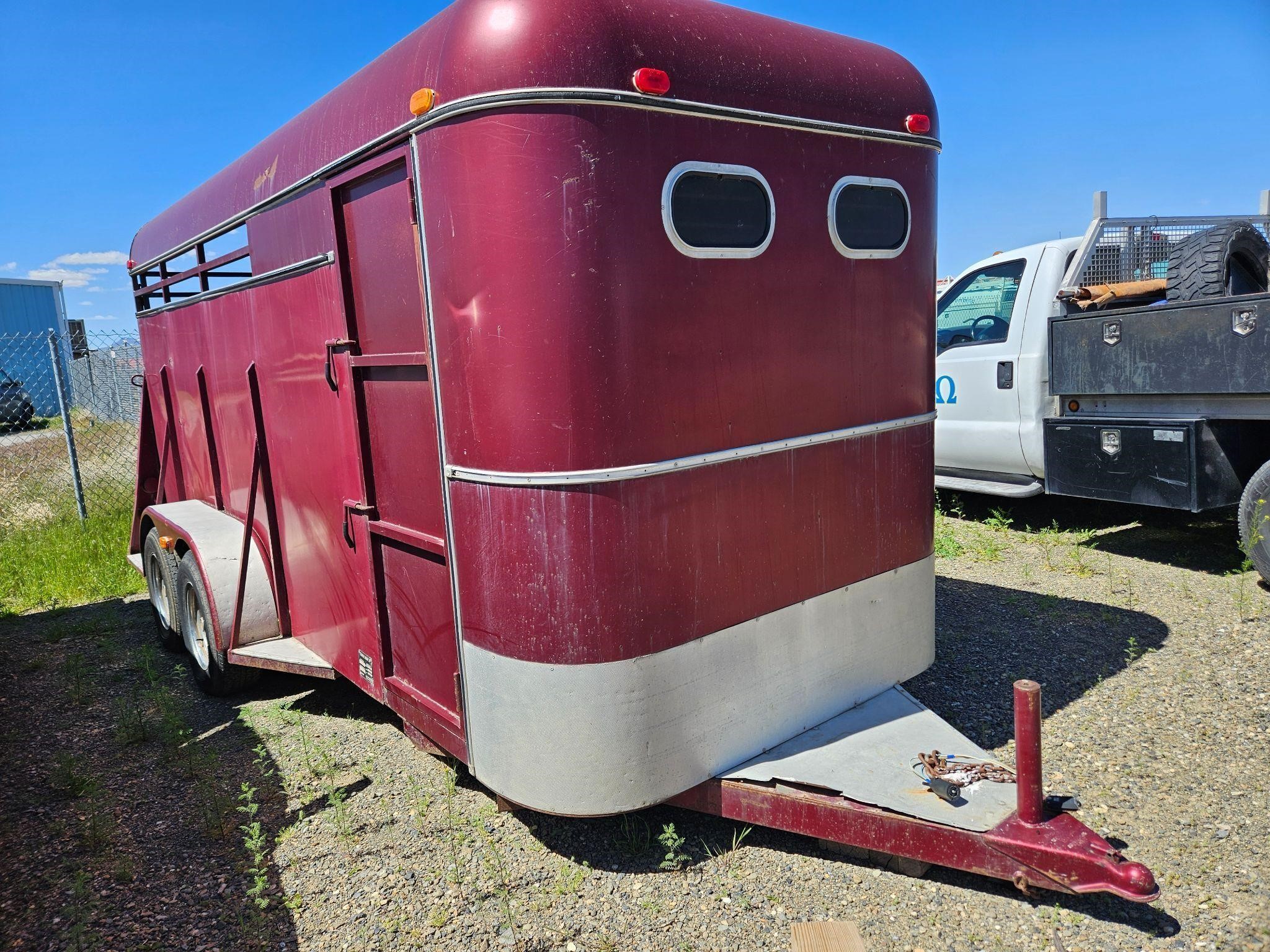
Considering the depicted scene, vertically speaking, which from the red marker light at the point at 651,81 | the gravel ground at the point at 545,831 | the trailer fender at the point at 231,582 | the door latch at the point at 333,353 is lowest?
the gravel ground at the point at 545,831

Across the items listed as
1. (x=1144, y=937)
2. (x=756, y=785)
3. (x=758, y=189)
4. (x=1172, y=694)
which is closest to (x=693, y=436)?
(x=758, y=189)

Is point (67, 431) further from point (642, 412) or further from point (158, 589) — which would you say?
point (642, 412)

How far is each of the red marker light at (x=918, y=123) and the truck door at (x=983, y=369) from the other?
3.37 metres

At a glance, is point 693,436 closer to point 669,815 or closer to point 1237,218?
point 669,815

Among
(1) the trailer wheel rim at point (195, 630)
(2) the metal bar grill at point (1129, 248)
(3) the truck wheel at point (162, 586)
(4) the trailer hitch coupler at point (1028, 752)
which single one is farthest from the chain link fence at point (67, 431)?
(2) the metal bar grill at point (1129, 248)

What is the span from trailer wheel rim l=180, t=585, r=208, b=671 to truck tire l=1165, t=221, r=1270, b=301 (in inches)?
240

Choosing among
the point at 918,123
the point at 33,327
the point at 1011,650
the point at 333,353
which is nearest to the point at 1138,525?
the point at 1011,650

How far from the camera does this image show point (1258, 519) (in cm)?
511

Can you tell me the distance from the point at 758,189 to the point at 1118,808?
2.62 meters

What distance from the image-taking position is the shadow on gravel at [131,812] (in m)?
2.95

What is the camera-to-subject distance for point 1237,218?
6570 millimetres

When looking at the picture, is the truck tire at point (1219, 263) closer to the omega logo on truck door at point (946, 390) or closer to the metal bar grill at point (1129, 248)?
the metal bar grill at point (1129, 248)

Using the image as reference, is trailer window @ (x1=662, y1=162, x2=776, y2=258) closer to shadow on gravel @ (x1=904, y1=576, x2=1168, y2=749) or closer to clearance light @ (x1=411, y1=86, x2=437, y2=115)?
clearance light @ (x1=411, y1=86, x2=437, y2=115)

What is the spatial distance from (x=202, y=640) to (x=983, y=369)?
593 cm
